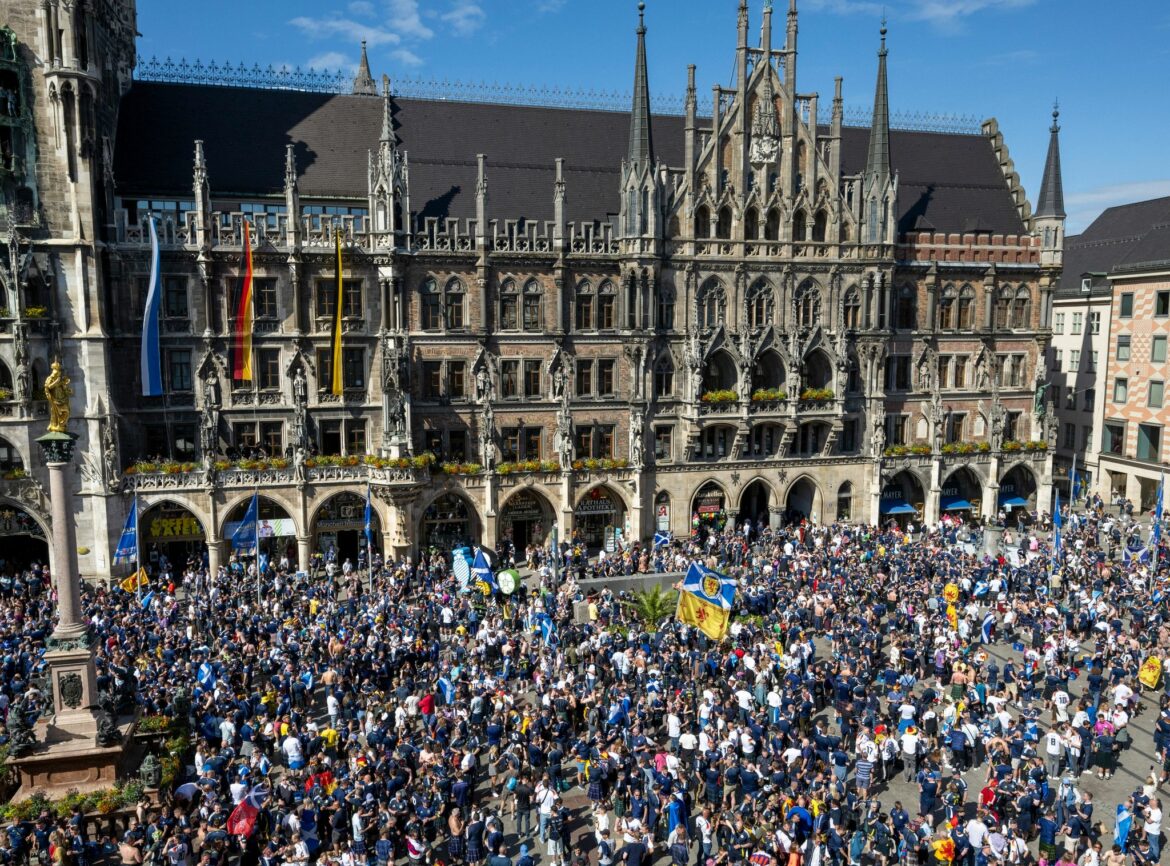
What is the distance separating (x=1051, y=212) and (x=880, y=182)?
12574 millimetres

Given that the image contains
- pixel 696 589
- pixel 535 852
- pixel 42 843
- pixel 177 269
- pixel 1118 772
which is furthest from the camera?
pixel 177 269

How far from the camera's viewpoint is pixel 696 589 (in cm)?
3206

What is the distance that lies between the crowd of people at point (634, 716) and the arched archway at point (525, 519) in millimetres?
7675

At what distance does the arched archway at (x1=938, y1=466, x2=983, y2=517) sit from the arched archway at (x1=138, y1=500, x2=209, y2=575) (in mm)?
41986

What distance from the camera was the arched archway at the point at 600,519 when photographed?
50688mm

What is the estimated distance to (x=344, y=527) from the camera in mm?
47156

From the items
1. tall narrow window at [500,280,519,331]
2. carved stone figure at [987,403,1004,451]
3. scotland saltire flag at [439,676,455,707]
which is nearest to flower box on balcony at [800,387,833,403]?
carved stone figure at [987,403,1004,451]

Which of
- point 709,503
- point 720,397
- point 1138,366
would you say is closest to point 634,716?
point 720,397

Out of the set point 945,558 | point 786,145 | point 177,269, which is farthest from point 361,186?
point 945,558

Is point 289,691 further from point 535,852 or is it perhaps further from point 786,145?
point 786,145

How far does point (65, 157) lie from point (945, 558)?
43.8m

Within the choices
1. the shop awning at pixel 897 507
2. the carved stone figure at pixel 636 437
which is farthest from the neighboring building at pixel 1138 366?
the carved stone figure at pixel 636 437

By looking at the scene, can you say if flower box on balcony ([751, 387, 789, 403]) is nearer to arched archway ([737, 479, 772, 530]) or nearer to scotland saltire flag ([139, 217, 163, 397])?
arched archway ([737, 479, 772, 530])

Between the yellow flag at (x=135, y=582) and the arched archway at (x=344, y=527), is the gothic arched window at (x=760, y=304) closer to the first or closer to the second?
the arched archway at (x=344, y=527)
